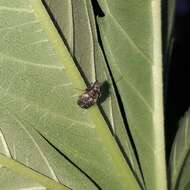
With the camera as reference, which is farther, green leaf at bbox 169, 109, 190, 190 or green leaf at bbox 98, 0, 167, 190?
green leaf at bbox 169, 109, 190, 190

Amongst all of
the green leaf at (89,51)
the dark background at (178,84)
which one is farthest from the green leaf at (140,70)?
the dark background at (178,84)

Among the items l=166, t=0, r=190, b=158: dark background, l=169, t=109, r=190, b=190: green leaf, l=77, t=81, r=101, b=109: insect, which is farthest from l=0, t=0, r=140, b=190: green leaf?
l=166, t=0, r=190, b=158: dark background

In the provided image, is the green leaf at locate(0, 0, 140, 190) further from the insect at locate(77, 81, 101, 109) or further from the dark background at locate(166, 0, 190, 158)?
the dark background at locate(166, 0, 190, 158)

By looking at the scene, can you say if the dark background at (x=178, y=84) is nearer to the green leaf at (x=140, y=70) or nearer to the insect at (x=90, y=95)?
the green leaf at (x=140, y=70)

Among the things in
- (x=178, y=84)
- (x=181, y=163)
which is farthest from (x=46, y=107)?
(x=178, y=84)

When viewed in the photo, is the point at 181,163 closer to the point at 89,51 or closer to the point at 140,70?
the point at 140,70

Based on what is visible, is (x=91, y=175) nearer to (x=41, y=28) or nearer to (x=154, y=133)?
(x=154, y=133)

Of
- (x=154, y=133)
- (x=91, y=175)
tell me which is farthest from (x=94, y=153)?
(x=154, y=133)
